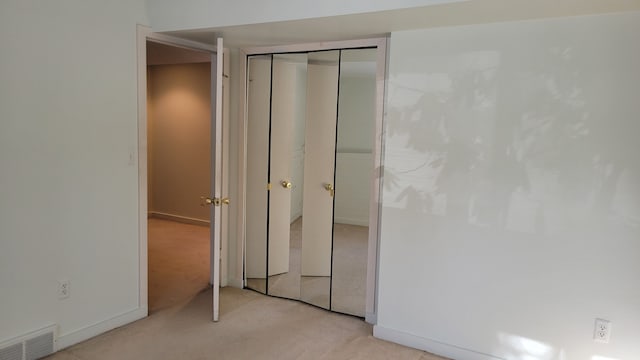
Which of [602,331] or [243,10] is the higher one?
[243,10]

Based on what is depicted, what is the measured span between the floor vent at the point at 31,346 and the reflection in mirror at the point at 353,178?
2007 mm

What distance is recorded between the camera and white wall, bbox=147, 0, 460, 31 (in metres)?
2.47

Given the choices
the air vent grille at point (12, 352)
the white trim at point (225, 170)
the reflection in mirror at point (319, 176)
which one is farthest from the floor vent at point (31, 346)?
the reflection in mirror at point (319, 176)

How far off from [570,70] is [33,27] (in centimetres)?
316

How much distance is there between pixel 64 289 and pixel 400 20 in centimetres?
276

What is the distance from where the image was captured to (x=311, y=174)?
3.69 m

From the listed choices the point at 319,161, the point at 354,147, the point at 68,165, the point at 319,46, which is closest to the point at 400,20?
the point at 319,46

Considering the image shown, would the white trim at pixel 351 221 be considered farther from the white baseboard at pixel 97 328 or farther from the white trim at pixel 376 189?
the white baseboard at pixel 97 328

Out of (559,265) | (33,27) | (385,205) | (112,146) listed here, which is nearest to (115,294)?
(112,146)

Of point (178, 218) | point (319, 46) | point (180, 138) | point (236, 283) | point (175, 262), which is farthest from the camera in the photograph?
point (178, 218)

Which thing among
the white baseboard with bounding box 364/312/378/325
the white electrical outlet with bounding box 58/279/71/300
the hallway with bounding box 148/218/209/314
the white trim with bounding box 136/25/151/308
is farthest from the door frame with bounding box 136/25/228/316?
the white baseboard with bounding box 364/312/378/325

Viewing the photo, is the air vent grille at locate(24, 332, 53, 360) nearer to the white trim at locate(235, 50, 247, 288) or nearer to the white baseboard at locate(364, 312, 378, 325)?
the white trim at locate(235, 50, 247, 288)

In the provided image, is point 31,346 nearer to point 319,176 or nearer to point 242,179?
point 242,179

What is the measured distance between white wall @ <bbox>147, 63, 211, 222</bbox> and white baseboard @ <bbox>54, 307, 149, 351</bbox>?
299 cm
